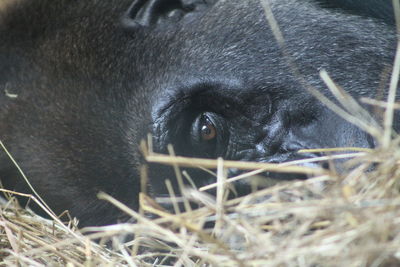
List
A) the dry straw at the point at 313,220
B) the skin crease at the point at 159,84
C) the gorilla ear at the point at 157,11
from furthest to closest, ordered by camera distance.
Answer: the gorilla ear at the point at 157,11 → the skin crease at the point at 159,84 → the dry straw at the point at 313,220

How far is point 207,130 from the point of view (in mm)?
2232

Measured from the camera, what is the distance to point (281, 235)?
61.6 inches

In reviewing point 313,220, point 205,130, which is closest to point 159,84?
point 205,130

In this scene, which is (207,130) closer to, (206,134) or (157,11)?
(206,134)

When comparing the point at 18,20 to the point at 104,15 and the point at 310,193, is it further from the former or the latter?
the point at 310,193

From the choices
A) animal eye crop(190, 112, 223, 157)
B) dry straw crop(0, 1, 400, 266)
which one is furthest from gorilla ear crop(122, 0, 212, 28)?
dry straw crop(0, 1, 400, 266)

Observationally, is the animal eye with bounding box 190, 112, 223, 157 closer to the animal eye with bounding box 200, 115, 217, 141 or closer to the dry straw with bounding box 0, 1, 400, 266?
the animal eye with bounding box 200, 115, 217, 141

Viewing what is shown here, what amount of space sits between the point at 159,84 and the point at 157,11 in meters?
0.30

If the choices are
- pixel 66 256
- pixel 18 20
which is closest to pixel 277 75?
pixel 66 256

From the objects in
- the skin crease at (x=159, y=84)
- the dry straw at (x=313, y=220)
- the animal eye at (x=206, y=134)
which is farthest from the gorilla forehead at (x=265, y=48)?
the dry straw at (x=313, y=220)

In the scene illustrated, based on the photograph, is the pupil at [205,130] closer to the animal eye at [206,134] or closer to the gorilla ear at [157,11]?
the animal eye at [206,134]

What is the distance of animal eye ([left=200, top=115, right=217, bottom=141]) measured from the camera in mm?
2229

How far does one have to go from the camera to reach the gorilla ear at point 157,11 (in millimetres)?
2434

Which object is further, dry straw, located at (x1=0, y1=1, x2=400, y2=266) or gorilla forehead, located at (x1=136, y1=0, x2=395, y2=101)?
gorilla forehead, located at (x1=136, y1=0, x2=395, y2=101)
